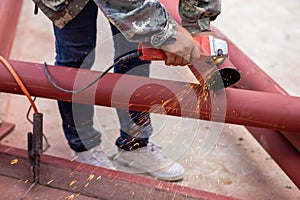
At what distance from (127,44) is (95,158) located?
51cm

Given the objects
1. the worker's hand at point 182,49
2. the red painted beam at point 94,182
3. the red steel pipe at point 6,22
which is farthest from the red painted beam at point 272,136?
the red steel pipe at point 6,22

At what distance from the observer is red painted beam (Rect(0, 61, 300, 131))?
5.91ft

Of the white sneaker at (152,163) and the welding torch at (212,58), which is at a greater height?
the welding torch at (212,58)

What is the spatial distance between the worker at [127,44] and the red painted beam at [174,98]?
0.14m

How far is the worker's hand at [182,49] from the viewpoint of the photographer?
65.9 inches

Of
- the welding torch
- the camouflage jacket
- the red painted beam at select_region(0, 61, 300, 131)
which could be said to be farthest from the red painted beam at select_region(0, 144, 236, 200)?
the camouflage jacket

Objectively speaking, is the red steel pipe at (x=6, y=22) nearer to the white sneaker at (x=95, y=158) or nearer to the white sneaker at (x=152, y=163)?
the white sneaker at (x=95, y=158)

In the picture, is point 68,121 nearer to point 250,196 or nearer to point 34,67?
point 34,67

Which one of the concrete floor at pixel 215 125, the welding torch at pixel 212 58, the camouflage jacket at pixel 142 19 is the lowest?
the concrete floor at pixel 215 125

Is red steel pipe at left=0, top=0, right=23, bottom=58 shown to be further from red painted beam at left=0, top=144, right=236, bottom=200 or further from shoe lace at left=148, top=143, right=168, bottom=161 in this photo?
shoe lace at left=148, top=143, right=168, bottom=161

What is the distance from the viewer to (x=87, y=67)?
2238 mm

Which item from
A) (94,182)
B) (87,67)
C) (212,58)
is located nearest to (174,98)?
(212,58)

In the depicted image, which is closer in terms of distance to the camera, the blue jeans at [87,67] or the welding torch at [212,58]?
the welding torch at [212,58]

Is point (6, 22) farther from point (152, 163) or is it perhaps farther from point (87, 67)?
point (152, 163)
